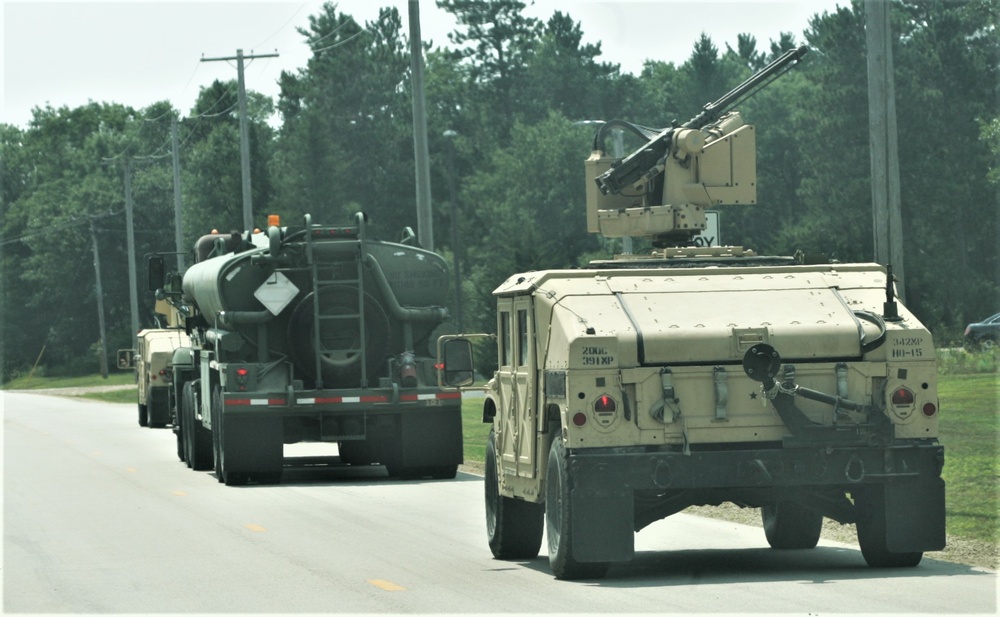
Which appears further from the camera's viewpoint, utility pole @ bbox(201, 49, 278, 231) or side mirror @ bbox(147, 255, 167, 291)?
utility pole @ bbox(201, 49, 278, 231)

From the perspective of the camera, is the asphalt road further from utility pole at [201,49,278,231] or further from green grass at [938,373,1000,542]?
utility pole at [201,49,278,231]

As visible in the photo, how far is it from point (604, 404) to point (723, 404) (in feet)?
2.68

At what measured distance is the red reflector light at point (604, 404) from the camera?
476 inches

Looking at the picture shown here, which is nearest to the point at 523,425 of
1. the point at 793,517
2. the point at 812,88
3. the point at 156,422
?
the point at 793,517

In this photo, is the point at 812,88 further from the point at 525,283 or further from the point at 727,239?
the point at 525,283

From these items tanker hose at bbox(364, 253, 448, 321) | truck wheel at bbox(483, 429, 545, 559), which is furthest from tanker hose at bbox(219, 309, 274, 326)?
truck wheel at bbox(483, 429, 545, 559)

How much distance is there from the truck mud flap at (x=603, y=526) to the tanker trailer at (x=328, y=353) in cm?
1165

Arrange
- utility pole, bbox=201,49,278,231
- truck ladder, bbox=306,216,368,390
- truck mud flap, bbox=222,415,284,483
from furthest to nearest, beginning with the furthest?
utility pole, bbox=201,49,278,231 < truck ladder, bbox=306,216,368,390 < truck mud flap, bbox=222,415,284,483

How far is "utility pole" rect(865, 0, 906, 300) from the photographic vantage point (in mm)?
18047

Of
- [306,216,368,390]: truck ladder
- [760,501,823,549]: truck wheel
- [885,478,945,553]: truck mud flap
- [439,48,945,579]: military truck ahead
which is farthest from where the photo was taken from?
[306,216,368,390]: truck ladder

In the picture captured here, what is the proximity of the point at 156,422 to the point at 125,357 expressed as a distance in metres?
20.9

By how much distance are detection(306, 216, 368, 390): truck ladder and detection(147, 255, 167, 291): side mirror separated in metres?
8.95

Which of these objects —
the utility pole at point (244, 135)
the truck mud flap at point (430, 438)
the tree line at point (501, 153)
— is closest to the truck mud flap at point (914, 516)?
the truck mud flap at point (430, 438)

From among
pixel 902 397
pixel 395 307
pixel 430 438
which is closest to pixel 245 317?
pixel 395 307
